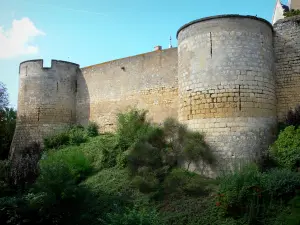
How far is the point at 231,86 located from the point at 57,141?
9.54m

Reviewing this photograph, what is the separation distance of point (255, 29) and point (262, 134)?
3387 mm

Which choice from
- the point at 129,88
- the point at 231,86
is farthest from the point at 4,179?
the point at 231,86

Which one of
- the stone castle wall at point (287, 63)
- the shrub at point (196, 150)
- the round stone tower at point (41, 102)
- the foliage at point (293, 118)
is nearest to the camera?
the shrub at point (196, 150)

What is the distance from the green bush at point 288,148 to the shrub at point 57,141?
32.9 feet

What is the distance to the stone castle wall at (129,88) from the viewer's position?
14.3 m

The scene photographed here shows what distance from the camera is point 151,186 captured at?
962 cm

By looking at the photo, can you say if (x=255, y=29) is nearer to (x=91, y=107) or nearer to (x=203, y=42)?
(x=203, y=42)

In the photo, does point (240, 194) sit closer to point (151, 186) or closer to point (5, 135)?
point (151, 186)

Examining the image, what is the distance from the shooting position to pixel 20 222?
930 centimetres

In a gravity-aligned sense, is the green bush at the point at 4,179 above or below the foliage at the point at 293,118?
below

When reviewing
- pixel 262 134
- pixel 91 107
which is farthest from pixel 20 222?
pixel 91 107

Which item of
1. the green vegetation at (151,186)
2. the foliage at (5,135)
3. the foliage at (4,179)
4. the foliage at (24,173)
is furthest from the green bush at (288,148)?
the foliage at (5,135)

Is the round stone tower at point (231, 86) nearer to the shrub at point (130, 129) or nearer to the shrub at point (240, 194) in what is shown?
the shrub at point (130, 129)

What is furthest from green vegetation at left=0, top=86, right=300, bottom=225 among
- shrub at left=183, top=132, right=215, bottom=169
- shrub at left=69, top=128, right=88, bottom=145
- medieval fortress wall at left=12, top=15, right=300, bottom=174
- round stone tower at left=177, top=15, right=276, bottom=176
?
shrub at left=69, top=128, right=88, bottom=145
